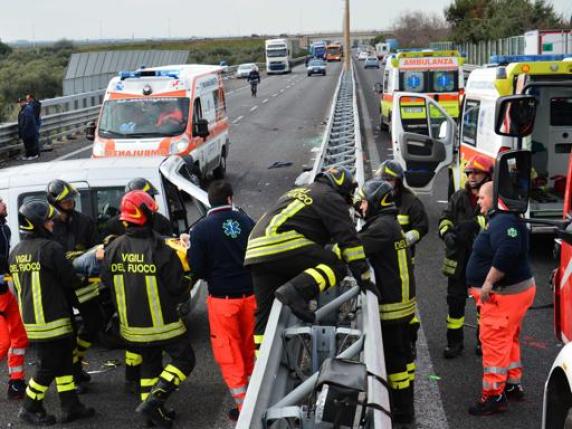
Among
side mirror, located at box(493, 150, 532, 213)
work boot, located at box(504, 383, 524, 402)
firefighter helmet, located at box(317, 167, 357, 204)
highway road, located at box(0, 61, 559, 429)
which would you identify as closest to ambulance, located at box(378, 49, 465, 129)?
highway road, located at box(0, 61, 559, 429)

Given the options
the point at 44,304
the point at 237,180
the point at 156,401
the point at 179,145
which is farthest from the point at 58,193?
the point at 237,180

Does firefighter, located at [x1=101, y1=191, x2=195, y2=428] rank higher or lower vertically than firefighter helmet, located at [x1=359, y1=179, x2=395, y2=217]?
lower

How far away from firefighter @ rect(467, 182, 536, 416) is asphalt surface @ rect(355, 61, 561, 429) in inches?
7.5

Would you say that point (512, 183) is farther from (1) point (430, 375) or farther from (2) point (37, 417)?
(2) point (37, 417)

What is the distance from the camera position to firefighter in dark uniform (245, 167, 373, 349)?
18.5 ft

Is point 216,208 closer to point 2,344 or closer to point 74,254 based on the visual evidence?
point 74,254

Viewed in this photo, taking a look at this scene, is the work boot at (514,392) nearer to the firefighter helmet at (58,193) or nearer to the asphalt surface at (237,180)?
the asphalt surface at (237,180)

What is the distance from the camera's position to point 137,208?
20.1 feet

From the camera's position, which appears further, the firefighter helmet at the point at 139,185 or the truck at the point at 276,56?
the truck at the point at 276,56

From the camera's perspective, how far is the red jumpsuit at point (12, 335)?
713cm

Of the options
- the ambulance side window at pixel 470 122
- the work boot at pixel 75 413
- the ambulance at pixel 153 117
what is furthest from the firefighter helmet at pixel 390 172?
the ambulance at pixel 153 117

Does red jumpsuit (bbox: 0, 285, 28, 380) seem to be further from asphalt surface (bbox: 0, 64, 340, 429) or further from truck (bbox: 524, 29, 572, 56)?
truck (bbox: 524, 29, 572, 56)

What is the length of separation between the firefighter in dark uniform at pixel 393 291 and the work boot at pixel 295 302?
0.97 metres

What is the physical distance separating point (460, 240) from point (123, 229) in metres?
3.02
